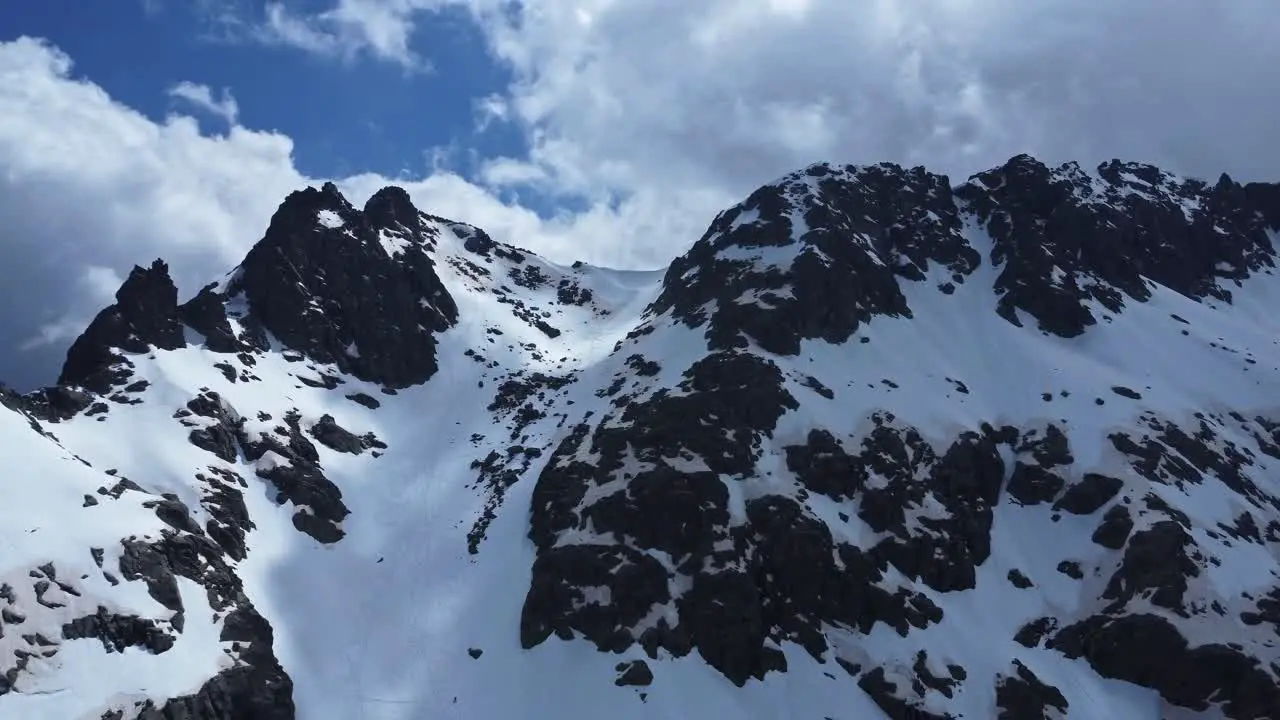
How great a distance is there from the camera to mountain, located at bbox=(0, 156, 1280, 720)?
291 feet

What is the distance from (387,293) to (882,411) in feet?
279

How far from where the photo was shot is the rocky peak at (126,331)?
4528 inches

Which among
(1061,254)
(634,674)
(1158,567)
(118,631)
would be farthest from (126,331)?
(1061,254)

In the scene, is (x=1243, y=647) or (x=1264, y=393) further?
(x=1264, y=393)

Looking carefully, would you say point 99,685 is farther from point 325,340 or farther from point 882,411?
point 882,411

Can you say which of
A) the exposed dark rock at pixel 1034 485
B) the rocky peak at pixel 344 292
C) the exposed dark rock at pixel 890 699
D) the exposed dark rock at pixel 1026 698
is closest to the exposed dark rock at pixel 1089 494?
the exposed dark rock at pixel 1034 485

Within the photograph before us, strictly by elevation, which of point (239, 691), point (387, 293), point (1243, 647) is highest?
point (387, 293)

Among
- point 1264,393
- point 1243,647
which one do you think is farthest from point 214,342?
point 1264,393

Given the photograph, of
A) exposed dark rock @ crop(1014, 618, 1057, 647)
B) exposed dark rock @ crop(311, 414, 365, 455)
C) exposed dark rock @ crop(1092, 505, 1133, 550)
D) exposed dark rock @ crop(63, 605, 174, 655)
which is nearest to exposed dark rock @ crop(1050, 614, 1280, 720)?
exposed dark rock @ crop(1014, 618, 1057, 647)

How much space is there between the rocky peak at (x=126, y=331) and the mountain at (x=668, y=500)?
1.57ft

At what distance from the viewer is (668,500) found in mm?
106312

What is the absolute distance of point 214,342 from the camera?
130875mm

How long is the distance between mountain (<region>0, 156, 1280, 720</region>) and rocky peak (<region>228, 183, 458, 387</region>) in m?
0.65

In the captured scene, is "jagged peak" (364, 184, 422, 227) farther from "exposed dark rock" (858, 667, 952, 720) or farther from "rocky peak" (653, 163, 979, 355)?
"exposed dark rock" (858, 667, 952, 720)
